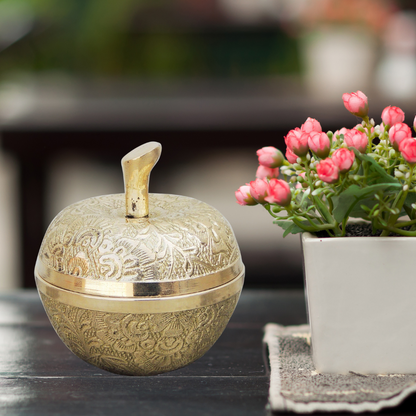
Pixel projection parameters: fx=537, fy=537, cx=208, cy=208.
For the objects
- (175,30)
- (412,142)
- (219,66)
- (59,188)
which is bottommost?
(59,188)

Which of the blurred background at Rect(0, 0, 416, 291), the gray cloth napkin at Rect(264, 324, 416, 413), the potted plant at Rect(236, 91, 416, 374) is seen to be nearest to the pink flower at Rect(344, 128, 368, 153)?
the potted plant at Rect(236, 91, 416, 374)

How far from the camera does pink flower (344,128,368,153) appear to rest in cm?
→ 51

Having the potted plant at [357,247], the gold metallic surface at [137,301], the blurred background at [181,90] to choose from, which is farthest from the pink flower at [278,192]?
the blurred background at [181,90]

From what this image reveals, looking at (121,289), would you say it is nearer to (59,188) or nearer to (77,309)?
(77,309)

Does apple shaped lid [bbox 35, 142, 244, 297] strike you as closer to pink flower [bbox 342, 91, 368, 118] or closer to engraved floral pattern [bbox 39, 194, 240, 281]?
engraved floral pattern [bbox 39, 194, 240, 281]

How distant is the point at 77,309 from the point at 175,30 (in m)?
2.24

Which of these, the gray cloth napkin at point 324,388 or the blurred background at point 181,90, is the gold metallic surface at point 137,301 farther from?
the blurred background at point 181,90

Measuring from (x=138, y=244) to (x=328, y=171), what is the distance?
19 centimetres

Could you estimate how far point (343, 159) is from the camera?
0.49 m

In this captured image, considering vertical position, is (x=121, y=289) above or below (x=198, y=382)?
above

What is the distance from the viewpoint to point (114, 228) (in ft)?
1.72

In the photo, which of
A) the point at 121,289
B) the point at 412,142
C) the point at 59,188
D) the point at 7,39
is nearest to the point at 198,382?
the point at 121,289

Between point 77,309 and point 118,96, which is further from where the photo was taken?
point 118,96

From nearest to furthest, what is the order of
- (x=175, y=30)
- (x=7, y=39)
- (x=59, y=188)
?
(x=59, y=188) → (x=7, y=39) → (x=175, y=30)
